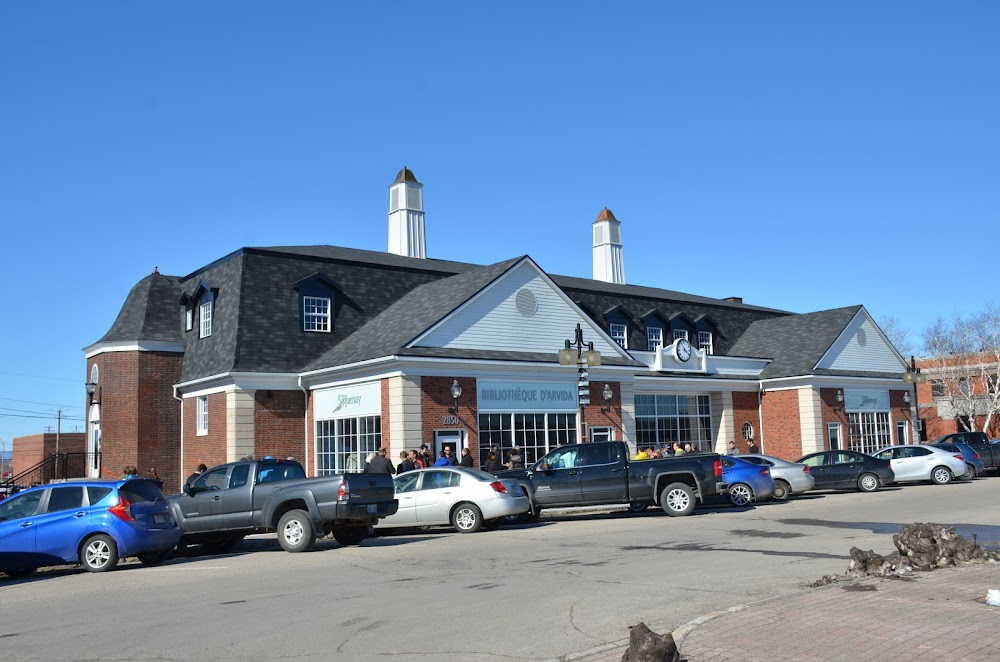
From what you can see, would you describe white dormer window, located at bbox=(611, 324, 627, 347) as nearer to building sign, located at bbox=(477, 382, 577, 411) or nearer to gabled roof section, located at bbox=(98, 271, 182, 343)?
building sign, located at bbox=(477, 382, 577, 411)

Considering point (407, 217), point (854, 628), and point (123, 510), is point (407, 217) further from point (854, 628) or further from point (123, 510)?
point (854, 628)

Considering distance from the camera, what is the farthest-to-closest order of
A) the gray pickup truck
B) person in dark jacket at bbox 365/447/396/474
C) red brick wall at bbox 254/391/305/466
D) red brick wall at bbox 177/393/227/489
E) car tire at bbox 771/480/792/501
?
red brick wall at bbox 177/393/227/489
red brick wall at bbox 254/391/305/466
car tire at bbox 771/480/792/501
person in dark jacket at bbox 365/447/396/474
the gray pickup truck

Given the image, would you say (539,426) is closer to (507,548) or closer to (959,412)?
(507,548)

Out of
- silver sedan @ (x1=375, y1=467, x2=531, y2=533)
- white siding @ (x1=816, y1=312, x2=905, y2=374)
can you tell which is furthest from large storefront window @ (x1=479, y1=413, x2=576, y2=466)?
white siding @ (x1=816, y1=312, x2=905, y2=374)

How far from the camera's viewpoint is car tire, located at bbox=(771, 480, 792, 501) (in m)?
24.4

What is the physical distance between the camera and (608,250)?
4672 cm

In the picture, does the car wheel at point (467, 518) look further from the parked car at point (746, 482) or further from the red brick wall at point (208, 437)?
the red brick wall at point (208, 437)

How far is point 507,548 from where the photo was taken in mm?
14805

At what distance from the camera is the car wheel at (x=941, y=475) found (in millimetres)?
28906

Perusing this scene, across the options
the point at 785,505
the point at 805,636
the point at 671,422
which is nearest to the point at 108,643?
the point at 805,636

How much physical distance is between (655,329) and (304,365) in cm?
1544

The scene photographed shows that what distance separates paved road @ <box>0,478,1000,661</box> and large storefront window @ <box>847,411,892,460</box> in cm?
2064

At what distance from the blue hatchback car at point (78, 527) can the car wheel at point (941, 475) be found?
78.7 ft

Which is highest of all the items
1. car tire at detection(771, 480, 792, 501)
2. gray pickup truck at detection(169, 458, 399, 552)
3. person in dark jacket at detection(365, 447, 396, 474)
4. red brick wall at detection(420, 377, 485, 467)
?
red brick wall at detection(420, 377, 485, 467)
